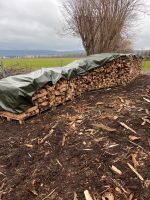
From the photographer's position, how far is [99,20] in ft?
48.9

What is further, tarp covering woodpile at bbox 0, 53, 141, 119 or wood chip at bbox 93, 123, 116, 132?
tarp covering woodpile at bbox 0, 53, 141, 119

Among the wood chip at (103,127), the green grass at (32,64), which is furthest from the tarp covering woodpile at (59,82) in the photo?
the green grass at (32,64)

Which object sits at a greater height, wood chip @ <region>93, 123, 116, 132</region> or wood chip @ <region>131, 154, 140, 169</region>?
wood chip @ <region>93, 123, 116, 132</region>

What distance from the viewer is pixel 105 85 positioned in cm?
1052

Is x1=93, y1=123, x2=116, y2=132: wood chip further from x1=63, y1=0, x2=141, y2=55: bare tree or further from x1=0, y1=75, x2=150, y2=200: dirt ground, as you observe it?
x1=63, y1=0, x2=141, y2=55: bare tree

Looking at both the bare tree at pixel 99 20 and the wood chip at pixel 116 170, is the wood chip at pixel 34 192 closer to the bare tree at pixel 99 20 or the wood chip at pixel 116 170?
the wood chip at pixel 116 170

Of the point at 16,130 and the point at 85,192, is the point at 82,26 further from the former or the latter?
the point at 85,192

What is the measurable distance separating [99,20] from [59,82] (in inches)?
311

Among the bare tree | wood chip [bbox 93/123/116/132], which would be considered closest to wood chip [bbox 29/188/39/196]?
wood chip [bbox 93/123/116/132]

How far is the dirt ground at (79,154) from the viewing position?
13.9ft

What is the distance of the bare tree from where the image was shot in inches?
584

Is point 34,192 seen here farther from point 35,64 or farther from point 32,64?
point 35,64

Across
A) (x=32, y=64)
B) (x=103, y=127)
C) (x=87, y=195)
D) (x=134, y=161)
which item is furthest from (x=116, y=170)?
(x=32, y=64)

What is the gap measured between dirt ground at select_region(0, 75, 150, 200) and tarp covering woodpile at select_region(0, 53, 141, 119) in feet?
1.50
